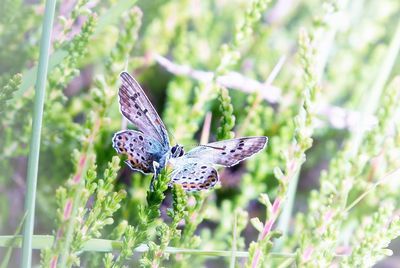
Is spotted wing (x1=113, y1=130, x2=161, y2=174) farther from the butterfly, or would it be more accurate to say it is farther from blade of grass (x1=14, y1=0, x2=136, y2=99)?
blade of grass (x1=14, y1=0, x2=136, y2=99)

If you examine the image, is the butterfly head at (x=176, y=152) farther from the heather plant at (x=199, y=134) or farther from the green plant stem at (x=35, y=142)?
the green plant stem at (x=35, y=142)

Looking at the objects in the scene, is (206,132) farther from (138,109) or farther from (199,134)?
(199,134)

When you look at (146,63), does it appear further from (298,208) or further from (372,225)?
(372,225)

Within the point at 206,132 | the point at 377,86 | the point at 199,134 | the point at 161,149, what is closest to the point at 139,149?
the point at 161,149

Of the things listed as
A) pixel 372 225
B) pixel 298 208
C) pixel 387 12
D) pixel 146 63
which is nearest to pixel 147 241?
pixel 372 225

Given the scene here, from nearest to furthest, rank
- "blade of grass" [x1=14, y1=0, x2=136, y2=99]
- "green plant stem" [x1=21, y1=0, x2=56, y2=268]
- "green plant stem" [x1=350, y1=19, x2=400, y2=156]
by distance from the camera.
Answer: "green plant stem" [x1=21, y1=0, x2=56, y2=268] → "blade of grass" [x1=14, y1=0, x2=136, y2=99] → "green plant stem" [x1=350, y1=19, x2=400, y2=156]

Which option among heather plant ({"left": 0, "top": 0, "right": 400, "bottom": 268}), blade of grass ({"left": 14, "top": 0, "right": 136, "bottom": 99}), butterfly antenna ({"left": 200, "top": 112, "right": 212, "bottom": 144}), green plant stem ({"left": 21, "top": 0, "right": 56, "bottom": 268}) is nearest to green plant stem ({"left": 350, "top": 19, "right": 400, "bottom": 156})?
heather plant ({"left": 0, "top": 0, "right": 400, "bottom": 268})

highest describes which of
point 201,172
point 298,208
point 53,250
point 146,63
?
point 146,63
